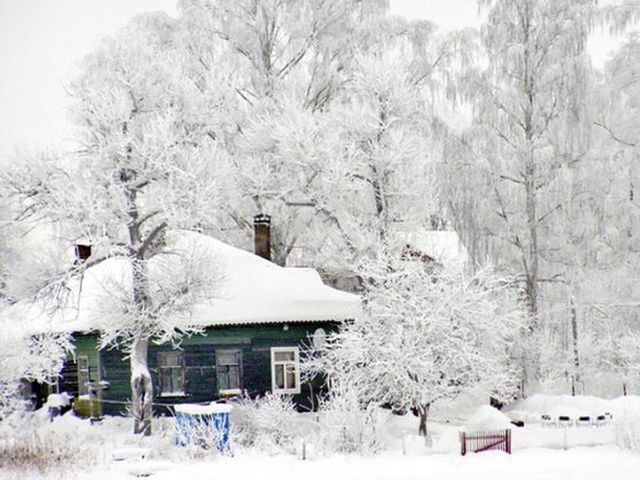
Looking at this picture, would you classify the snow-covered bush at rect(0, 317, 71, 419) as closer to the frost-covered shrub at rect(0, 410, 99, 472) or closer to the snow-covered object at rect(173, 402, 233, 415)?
the frost-covered shrub at rect(0, 410, 99, 472)

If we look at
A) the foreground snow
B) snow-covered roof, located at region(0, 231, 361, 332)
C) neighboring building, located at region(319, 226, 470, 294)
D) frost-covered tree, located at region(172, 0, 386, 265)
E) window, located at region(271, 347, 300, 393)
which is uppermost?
frost-covered tree, located at region(172, 0, 386, 265)

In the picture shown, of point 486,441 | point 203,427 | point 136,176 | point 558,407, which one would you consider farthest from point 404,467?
point 136,176

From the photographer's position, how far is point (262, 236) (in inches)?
795

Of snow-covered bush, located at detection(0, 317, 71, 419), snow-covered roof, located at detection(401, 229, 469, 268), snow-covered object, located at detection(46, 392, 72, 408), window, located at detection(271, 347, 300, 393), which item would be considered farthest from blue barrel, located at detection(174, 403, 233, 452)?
snow-covered object, located at detection(46, 392, 72, 408)

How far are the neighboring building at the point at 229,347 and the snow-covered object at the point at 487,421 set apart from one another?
337cm

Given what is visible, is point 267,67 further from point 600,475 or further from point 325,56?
point 600,475

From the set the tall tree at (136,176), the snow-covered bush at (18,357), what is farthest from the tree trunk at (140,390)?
the snow-covered bush at (18,357)

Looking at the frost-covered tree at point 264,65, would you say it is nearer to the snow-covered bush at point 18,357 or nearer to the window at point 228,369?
the window at point 228,369

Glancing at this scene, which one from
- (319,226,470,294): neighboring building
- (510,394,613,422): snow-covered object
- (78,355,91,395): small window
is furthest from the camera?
(78,355,91,395): small window

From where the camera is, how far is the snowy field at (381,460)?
10625mm

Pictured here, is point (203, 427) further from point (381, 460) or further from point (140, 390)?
point (381, 460)

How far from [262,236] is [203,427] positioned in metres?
7.91

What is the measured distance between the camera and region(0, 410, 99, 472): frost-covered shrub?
1014 cm

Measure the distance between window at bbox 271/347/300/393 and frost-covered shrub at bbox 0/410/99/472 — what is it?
4.39 meters
